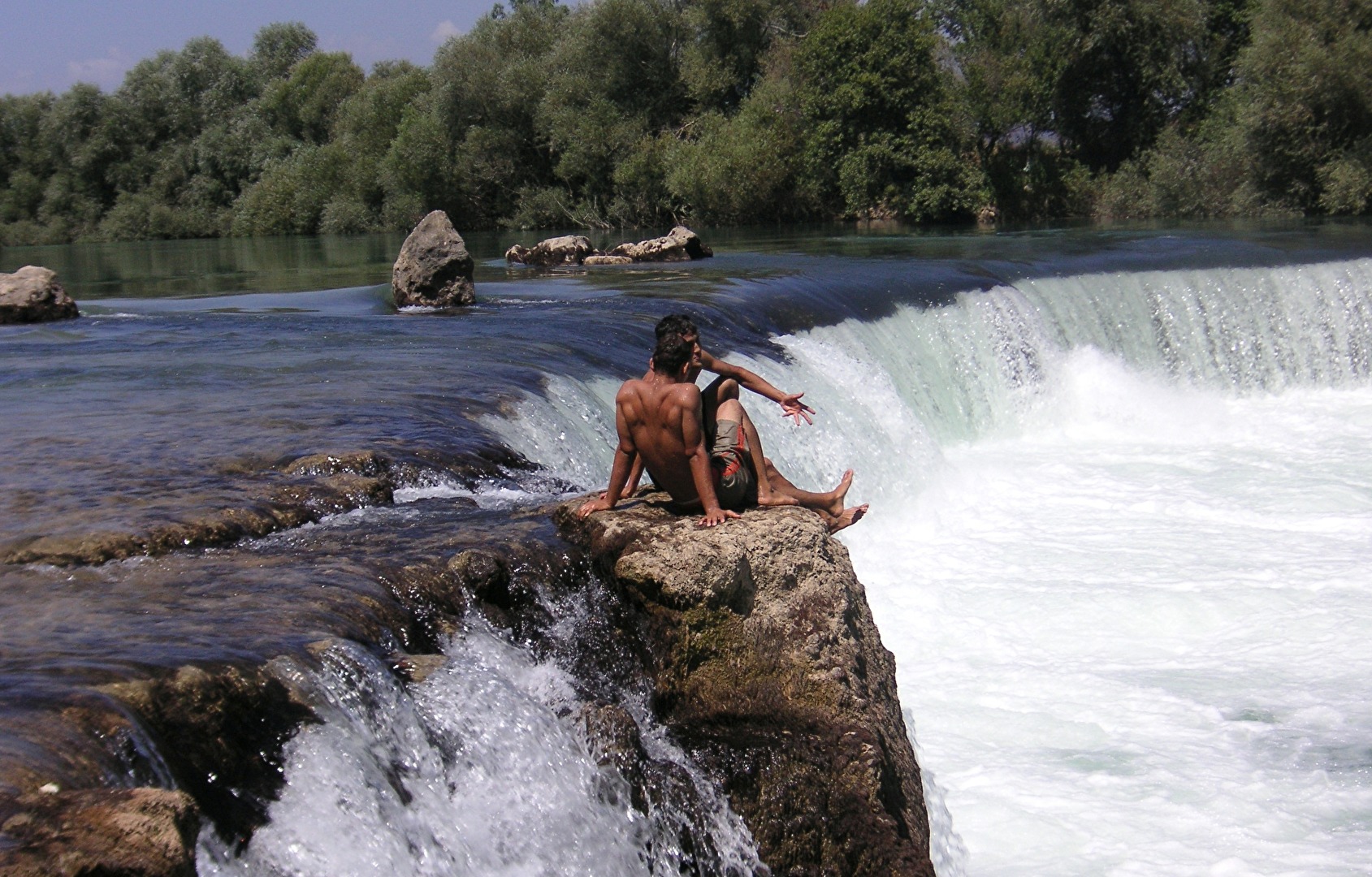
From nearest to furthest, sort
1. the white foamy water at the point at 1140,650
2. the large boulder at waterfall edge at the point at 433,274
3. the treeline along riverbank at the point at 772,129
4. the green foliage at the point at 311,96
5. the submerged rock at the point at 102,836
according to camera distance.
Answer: the submerged rock at the point at 102,836
the white foamy water at the point at 1140,650
the large boulder at waterfall edge at the point at 433,274
the treeline along riverbank at the point at 772,129
the green foliage at the point at 311,96

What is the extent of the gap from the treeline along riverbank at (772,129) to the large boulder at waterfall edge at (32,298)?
28309 millimetres

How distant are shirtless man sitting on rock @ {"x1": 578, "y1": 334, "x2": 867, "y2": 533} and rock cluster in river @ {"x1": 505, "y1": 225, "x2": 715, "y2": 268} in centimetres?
1711

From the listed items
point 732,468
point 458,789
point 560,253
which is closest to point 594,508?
point 732,468

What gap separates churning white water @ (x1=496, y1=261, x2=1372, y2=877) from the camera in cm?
661

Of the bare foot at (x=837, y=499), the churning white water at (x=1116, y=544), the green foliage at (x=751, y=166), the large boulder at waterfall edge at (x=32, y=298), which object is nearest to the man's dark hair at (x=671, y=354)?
the bare foot at (x=837, y=499)

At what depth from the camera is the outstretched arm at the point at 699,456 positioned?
19.5 feet

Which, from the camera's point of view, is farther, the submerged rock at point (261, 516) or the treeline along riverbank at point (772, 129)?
the treeline along riverbank at point (772, 129)

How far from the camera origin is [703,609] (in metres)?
5.57

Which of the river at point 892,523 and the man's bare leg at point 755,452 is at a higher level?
the man's bare leg at point 755,452

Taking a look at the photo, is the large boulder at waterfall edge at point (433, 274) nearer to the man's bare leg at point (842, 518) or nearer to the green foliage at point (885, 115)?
the man's bare leg at point (842, 518)

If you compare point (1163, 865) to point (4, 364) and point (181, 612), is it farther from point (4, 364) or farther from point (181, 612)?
point (4, 364)

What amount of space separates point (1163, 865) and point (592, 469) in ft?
14.8

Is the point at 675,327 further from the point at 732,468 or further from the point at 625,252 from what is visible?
the point at 625,252

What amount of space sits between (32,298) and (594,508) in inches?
489
